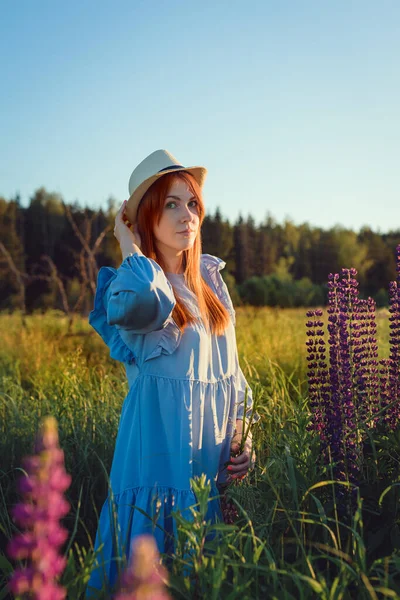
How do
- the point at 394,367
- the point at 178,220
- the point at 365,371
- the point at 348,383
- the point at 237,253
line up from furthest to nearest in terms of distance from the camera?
the point at 237,253 → the point at 178,220 → the point at 394,367 → the point at 365,371 → the point at 348,383

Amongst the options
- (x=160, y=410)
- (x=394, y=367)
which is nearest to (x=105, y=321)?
(x=160, y=410)

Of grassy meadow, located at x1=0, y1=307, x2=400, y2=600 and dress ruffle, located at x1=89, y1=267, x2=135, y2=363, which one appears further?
dress ruffle, located at x1=89, y1=267, x2=135, y2=363

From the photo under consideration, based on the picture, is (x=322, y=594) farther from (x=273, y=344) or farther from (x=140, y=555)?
(x=273, y=344)

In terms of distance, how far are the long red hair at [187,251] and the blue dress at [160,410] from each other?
0.07 metres

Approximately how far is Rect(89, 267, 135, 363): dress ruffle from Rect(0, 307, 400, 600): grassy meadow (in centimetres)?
61

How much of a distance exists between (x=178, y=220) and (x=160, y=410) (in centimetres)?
80

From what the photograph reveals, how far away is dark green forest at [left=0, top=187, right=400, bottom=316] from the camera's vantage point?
3153 centimetres

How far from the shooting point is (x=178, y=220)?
2.50 meters

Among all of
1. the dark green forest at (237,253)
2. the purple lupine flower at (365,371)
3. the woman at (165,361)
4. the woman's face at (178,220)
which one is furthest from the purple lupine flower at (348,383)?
the dark green forest at (237,253)

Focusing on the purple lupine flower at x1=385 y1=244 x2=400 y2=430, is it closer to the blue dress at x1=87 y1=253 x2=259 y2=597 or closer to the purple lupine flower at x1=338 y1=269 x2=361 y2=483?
the purple lupine flower at x1=338 y1=269 x2=361 y2=483

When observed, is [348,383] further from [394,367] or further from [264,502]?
[264,502]

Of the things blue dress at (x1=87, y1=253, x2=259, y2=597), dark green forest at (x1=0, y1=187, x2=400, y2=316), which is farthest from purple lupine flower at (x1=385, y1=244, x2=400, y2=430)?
dark green forest at (x1=0, y1=187, x2=400, y2=316)

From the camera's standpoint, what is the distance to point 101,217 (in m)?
39.5

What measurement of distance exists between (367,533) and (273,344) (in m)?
4.63
